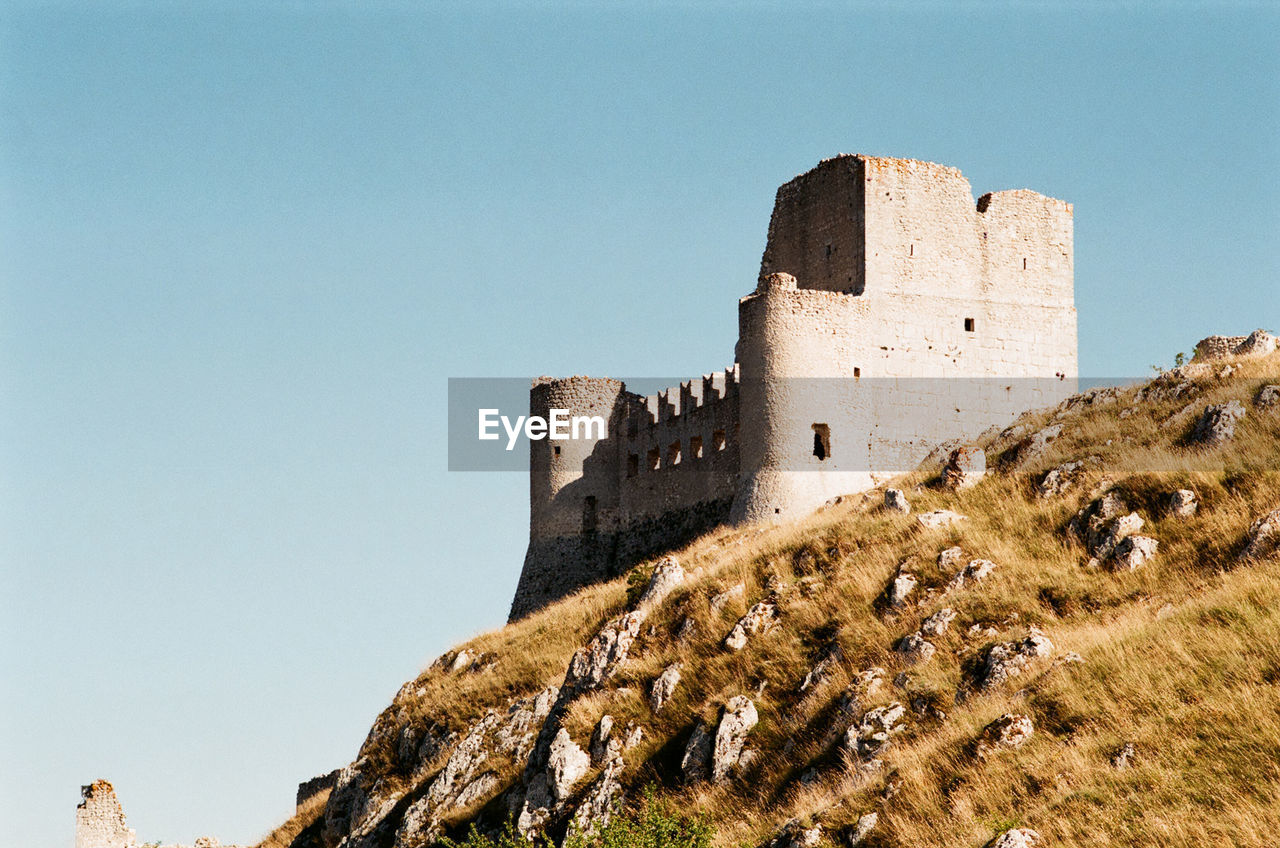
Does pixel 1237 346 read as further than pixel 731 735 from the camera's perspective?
Yes

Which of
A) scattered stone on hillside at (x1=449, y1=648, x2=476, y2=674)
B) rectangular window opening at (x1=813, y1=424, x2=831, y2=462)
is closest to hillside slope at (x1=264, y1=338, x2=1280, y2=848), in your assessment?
scattered stone on hillside at (x1=449, y1=648, x2=476, y2=674)

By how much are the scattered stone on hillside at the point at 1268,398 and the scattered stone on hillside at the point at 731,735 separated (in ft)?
30.3

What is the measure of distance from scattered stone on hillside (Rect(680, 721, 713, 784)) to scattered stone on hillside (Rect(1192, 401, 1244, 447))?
29.3 ft

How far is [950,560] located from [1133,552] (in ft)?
8.50

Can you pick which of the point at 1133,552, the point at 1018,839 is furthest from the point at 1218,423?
the point at 1018,839

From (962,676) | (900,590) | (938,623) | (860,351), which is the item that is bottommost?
(962,676)

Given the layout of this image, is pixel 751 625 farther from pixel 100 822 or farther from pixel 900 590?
pixel 100 822

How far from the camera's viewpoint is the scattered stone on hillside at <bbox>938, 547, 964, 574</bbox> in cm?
2303

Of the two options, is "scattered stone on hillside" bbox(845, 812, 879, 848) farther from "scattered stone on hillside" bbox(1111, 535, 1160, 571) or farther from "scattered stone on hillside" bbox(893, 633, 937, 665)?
"scattered stone on hillside" bbox(1111, 535, 1160, 571)

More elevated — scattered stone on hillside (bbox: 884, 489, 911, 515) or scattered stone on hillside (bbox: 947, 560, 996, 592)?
scattered stone on hillside (bbox: 884, 489, 911, 515)

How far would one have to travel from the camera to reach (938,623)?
21.4 meters

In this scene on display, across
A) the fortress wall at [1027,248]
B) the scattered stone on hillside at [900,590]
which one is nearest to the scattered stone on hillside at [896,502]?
the scattered stone on hillside at [900,590]

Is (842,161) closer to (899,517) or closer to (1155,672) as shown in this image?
(899,517)

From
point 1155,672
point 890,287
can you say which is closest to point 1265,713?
point 1155,672
